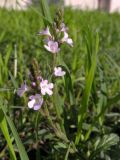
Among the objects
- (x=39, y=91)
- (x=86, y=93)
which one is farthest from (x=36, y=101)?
(x=86, y=93)

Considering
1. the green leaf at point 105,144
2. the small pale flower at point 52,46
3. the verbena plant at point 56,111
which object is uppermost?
the small pale flower at point 52,46

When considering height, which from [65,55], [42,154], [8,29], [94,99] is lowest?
[42,154]

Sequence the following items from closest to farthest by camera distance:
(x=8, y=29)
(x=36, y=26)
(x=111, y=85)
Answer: (x=111, y=85)
(x=8, y=29)
(x=36, y=26)

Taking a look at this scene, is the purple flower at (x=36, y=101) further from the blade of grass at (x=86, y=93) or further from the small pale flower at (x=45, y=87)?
the blade of grass at (x=86, y=93)

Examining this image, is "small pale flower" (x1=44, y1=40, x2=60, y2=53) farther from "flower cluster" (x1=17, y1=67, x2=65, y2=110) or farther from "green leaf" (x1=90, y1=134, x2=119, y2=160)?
"green leaf" (x1=90, y1=134, x2=119, y2=160)

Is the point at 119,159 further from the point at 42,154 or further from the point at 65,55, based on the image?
the point at 65,55

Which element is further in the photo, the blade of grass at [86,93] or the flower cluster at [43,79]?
the blade of grass at [86,93]

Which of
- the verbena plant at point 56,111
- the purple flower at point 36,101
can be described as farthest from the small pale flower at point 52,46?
the purple flower at point 36,101

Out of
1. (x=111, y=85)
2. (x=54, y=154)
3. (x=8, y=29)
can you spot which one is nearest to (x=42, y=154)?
(x=54, y=154)

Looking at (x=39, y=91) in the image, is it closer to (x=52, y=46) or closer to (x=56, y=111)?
(x=52, y=46)

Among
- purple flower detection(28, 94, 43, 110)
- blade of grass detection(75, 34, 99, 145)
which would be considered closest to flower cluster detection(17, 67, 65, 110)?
purple flower detection(28, 94, 43, 110)

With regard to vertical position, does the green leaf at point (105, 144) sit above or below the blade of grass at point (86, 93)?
below
